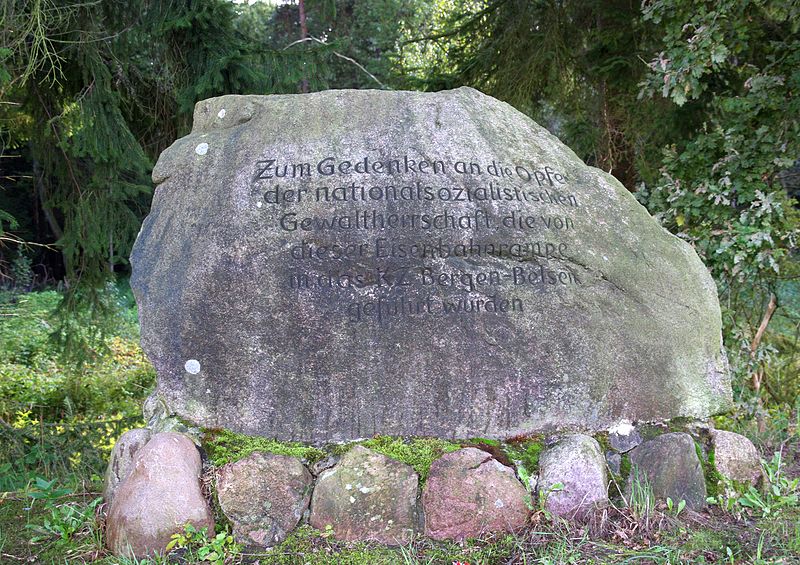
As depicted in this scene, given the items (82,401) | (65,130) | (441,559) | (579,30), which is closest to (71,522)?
(441,559)

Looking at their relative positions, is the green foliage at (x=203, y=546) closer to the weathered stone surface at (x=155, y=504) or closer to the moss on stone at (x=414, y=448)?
the weathered stone surface at (x=155, y=504)

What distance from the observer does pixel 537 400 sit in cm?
293

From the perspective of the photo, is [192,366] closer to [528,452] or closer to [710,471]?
[528,452]

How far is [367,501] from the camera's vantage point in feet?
8.61

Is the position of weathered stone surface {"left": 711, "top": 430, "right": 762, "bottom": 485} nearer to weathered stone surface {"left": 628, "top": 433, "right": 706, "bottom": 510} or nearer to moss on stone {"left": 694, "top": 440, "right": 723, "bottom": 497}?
moss on stone {"left": 694, "top": 440, "right": 723, "bottom": 497}

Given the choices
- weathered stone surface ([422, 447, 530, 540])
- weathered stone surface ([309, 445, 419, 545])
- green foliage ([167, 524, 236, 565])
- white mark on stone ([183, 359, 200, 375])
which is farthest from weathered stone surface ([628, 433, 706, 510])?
white mark on stone ([183, 359, 200, 375])

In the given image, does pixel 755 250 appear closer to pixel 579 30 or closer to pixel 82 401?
pixel 579 30

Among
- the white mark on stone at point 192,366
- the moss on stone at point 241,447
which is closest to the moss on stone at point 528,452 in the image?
the moss on stone at point 241,447

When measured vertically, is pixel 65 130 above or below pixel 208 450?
above

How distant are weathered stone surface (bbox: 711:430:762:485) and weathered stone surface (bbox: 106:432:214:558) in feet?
6.92

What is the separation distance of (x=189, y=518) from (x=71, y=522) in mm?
567

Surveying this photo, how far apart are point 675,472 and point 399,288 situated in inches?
54.2

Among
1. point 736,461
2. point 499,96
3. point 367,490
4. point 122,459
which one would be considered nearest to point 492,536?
point 367,490

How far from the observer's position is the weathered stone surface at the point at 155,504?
2.47 metres
